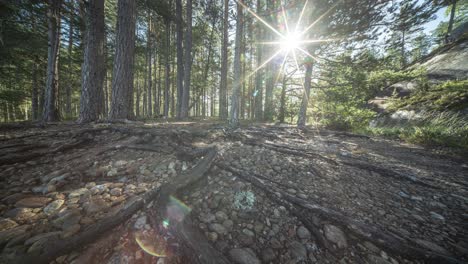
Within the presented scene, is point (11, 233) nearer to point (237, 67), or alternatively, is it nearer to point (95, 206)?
point (95, 206)

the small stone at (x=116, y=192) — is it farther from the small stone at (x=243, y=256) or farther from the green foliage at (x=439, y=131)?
the green foliage at (x=439, y=131)

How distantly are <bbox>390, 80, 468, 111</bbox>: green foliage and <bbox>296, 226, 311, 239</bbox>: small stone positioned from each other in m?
7.81

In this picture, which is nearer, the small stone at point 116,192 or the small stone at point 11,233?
the small stone at point 11,233

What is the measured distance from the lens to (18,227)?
3.99 feet

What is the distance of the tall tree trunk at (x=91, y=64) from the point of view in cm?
485

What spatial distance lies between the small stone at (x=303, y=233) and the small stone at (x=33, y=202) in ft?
8.28

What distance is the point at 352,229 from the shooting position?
56.6 inches

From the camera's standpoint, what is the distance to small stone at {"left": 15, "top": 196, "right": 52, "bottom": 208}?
1.49 meters

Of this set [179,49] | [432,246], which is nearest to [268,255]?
[432,246]

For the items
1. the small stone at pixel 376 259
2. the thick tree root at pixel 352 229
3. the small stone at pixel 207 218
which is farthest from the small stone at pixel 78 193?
the small stone at pixel 376 259

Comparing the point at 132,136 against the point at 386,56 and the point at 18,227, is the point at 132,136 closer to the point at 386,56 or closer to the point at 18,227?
the point at 18,227

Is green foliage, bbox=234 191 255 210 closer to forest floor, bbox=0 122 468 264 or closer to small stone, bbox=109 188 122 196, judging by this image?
forest floor, bbox=0 122 468 264

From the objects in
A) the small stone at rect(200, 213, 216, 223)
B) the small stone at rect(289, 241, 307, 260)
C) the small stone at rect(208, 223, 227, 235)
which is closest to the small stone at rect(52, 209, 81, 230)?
the small stone at rect(200, 213, 216, 223)

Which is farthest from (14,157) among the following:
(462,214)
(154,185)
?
(462,214)
